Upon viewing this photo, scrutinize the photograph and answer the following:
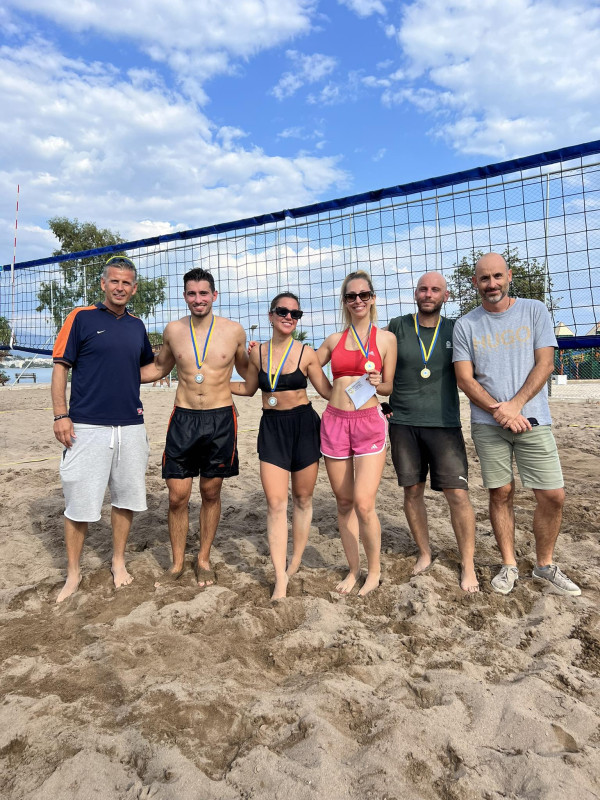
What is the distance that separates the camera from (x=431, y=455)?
328cm

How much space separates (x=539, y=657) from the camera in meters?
2.38

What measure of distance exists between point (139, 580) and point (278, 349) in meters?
1.72

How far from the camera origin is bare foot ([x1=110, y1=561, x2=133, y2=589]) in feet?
10.8

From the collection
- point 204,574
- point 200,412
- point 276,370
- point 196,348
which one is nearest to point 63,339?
point 196,348

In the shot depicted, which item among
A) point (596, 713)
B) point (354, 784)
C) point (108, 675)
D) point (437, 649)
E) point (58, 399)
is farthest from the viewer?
point (58, 399)

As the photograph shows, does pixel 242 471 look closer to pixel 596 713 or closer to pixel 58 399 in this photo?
pixel 58 399

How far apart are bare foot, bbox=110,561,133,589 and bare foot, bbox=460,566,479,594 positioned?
2.05 m

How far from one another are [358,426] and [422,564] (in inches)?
42.0

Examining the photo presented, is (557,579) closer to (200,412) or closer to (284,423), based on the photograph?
(284,423)

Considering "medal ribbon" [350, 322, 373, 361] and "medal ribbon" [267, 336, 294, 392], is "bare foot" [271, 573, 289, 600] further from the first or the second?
"medal ribbon" [350, 322, 373, 361]

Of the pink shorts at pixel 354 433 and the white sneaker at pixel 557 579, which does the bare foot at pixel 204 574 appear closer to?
the pink shorts at pixel 354 433

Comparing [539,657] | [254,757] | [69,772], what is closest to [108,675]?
[69,772]

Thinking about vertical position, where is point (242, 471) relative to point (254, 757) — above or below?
above

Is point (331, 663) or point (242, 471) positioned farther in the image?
point (242, 471)
